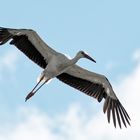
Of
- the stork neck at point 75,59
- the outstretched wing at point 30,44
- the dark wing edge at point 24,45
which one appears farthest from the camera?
the stork neck at point 75,59

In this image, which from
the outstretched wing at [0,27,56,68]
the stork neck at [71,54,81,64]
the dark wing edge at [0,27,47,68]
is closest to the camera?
the dark wing edge at [0,27,47,68]

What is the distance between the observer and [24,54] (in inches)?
1267

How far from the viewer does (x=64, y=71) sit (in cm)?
3288

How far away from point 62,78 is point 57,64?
1.49m

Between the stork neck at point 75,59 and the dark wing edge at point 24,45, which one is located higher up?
the stork neck at point 75,59

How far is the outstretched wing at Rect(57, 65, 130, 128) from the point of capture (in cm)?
3322

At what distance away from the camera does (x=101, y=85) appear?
33.5 meters

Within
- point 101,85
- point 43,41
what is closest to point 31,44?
point 43,41

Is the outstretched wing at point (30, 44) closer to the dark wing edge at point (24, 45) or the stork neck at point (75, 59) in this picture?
the dark wing edge at point (24, 45)

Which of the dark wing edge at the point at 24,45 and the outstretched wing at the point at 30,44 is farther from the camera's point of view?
the outstretched wing at the point at 30,44

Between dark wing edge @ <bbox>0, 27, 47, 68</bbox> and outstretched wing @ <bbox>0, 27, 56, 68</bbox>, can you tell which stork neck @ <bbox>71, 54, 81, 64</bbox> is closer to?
outstretched wing @ <bbox>0, 27, 56, 68</bbox>

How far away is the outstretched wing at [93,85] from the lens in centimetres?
3322

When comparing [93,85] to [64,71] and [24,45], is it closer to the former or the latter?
[64,71]

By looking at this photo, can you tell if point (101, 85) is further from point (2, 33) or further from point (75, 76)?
point (2, 33)
